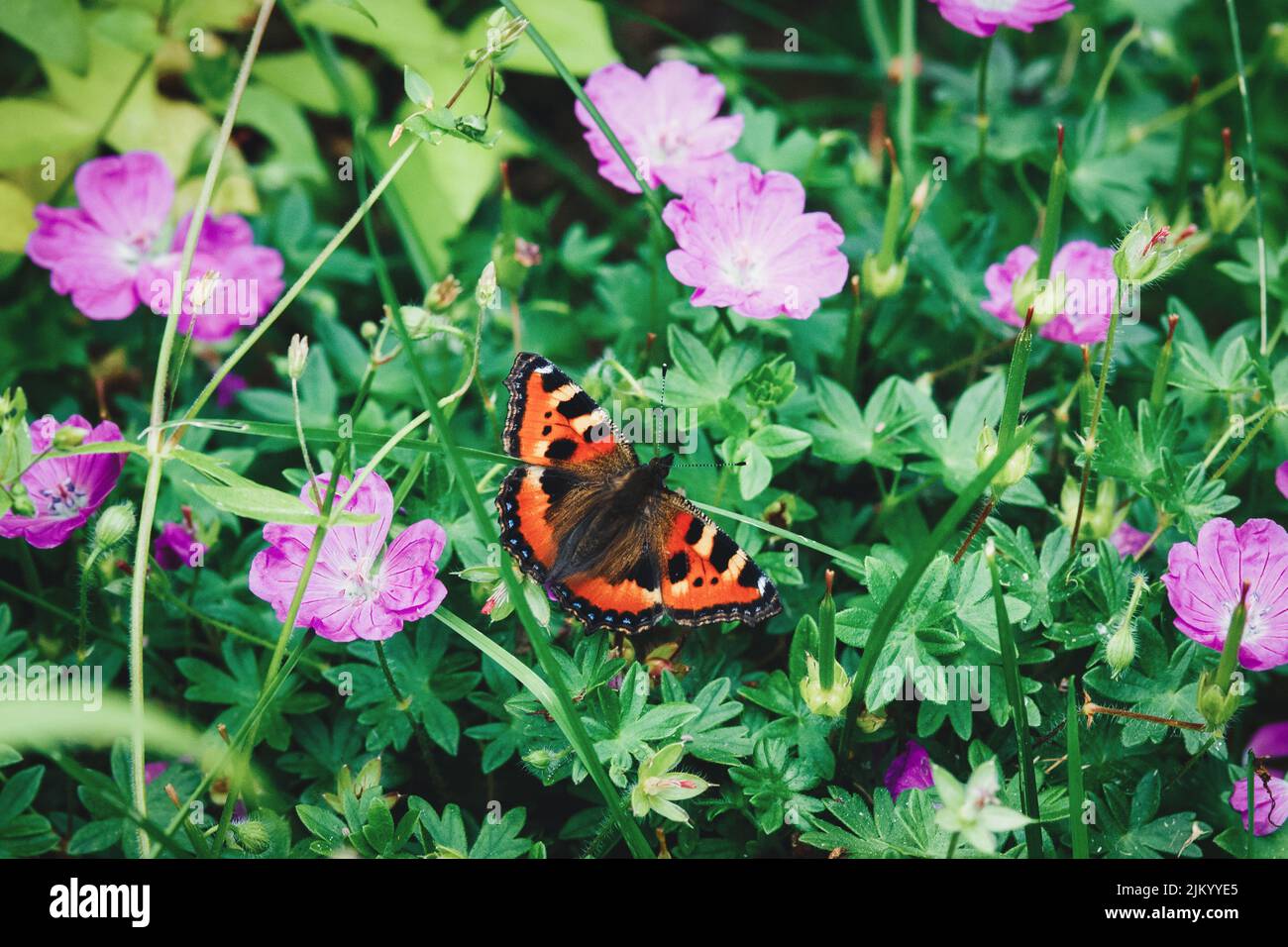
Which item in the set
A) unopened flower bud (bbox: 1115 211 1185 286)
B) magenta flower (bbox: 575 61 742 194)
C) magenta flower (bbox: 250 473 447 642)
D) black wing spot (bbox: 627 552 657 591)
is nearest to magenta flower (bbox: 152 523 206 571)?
magenta flower (bbox: 250 473 447 642)

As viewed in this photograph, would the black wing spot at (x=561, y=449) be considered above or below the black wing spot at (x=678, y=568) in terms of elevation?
above

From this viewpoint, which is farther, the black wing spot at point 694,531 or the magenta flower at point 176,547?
the magenta flower at point 176,547

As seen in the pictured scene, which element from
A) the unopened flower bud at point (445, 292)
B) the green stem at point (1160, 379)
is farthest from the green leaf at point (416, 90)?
the green stem at point (1160, 379)

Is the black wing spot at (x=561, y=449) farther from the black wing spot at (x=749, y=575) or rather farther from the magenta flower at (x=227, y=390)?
the magenta flower at (x=227, y=390)

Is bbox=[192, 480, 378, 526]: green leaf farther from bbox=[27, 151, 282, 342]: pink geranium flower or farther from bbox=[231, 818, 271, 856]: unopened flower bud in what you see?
bbox=[27, 151, 282, 342]: pink geranium flower

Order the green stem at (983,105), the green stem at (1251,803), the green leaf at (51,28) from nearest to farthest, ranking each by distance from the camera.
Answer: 1. the green stem at (1251,803)
2. the green leaf at (51,28)
3. the green stem at (983,105)

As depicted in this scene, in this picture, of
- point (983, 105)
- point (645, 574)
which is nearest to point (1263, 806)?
point (645, 574)

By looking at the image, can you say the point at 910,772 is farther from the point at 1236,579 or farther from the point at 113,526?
the point at 113,526
